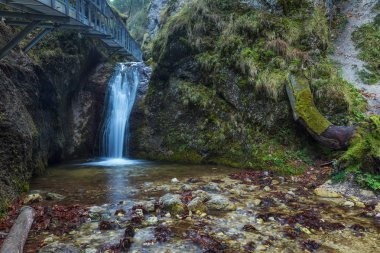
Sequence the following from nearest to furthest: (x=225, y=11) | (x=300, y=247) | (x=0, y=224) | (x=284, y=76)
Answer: (x=300, y=247) → (x=0, y=224) → (x=284, y=76) → (x=225, y=11)

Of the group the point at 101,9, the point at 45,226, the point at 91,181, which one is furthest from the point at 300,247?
the point at 101,9

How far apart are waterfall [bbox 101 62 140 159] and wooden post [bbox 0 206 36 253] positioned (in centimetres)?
832

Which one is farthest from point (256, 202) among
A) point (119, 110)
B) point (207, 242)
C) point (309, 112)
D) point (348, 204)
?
point (119, 110)

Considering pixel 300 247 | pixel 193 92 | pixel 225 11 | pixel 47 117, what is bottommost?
pixel 300 247

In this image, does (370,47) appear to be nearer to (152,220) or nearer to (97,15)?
(97,15)

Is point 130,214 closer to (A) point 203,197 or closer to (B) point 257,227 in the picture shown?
(A) point 203,197

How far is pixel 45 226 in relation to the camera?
18.7 ft

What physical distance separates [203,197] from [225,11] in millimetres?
9147

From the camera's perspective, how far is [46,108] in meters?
12.2

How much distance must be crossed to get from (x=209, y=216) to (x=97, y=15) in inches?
437

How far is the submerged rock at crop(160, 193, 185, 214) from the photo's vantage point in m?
6.52

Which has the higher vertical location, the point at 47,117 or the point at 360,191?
the point at 47,117

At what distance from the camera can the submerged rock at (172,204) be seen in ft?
21.4

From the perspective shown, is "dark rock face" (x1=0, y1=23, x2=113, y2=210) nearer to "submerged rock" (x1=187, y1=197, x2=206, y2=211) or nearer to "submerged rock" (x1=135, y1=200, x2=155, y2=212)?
"submerged rock" (x1=135, y1=200, x2=155, y2=212)
